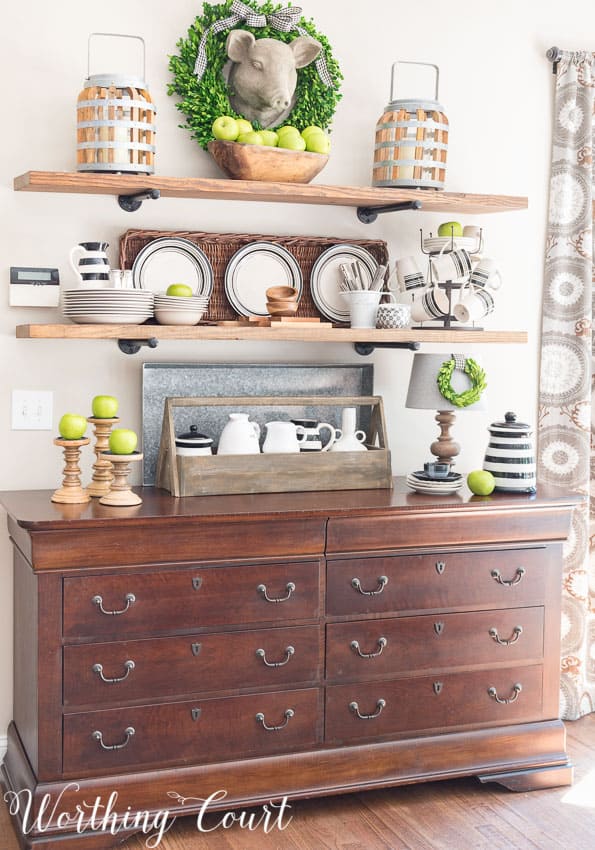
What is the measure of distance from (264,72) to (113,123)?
512 mm

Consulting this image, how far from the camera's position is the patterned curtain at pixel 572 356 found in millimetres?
3461

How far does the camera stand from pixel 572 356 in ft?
11.6

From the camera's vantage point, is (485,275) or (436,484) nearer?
(436,484)

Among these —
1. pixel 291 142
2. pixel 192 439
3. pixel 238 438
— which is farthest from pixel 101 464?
pixel 291 142

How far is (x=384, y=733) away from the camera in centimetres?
287

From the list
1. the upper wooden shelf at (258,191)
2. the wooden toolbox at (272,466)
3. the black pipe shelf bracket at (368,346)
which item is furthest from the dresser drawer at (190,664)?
the upper wooden shelf at (258,191)

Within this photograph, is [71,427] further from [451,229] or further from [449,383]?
[451,229]

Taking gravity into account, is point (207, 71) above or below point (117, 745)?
above

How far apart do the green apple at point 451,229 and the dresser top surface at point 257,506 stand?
2.65ft

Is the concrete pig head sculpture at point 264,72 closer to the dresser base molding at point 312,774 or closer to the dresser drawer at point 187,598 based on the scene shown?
the dresser drawer at point 187,598

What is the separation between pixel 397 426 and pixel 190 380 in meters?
0.72

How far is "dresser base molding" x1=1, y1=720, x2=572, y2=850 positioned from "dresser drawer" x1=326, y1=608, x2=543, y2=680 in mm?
212

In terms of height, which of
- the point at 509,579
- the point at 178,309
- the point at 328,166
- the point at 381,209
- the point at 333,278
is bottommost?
the point at 509,579

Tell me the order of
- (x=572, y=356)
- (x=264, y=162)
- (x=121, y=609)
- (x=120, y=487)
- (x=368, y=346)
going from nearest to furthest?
1. (x=121, y=609)
2. (x=120, y=487)
3. (x=264, y=162)
4. (x=368, y=346)
5. (x=572, y=356)
